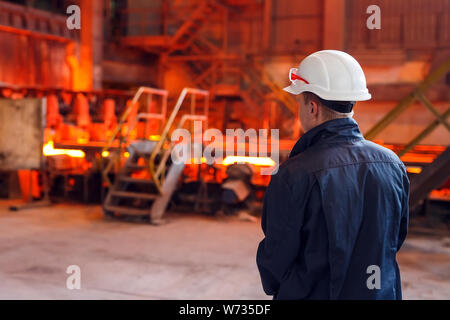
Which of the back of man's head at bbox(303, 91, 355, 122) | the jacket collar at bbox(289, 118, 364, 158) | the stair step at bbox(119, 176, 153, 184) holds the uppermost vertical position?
the back of man's head at bbox(303, 91, 355, 122)

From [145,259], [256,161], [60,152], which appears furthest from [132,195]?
[60,152]

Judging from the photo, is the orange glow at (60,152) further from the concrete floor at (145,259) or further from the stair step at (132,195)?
the stair step at (132,195)

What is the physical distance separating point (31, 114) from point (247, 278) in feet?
23.1

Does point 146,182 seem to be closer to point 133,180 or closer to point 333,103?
point 133,180

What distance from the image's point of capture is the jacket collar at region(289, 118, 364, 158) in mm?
2193

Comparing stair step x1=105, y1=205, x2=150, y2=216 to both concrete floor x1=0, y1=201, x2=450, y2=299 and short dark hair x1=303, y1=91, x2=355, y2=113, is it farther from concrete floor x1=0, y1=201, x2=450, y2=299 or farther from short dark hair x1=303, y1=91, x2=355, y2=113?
short dark hair x1=303, y1=91, x2=355, y2=113

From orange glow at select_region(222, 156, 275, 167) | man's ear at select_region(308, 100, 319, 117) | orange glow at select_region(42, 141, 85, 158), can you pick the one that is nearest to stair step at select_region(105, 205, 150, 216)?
orange glow at select_region(222, 156, 275, 167)

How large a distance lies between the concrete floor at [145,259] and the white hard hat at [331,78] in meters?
3.82

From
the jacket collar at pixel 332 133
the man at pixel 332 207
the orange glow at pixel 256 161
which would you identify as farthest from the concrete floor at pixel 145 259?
the jacket collar at pixel 332 133

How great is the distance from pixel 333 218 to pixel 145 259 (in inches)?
212

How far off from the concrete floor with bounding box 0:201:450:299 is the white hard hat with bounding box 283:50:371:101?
3.82 metres

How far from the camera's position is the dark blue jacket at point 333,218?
6.80ft
